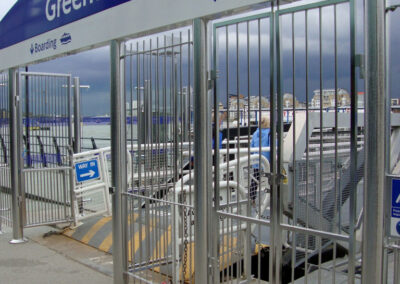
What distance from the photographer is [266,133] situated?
4152 mm

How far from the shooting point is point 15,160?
21.4 ft

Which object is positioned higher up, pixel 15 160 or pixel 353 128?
pixel 353 128

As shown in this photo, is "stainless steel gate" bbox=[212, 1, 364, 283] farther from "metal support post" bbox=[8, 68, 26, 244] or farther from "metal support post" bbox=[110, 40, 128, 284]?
"metal support post" bbox=[8, 68, 26, 244]

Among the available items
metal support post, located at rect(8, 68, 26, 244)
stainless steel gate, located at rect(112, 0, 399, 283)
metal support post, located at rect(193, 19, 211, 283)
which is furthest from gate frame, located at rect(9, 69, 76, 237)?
metal support post, located at rect(193, 19, 211, 283)

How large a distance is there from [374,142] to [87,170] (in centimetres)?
522

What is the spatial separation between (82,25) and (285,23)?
2.57m

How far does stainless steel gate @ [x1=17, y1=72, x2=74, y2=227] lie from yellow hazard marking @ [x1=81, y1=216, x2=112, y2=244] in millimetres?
435

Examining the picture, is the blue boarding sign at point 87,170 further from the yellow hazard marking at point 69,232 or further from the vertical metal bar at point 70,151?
the yellow hazard marking at point 69,232

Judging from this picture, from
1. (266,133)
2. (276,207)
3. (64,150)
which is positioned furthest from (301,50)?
(64,150)

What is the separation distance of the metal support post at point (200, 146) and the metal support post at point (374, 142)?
1271 millimetres

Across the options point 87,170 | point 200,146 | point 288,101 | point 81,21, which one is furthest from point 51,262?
point 288,101

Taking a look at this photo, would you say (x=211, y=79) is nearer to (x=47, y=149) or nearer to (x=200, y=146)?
(x=200, y=146)

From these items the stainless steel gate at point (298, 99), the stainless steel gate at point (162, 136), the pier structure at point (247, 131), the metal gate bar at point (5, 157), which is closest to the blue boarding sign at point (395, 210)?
the pier structure at point (247, 131)

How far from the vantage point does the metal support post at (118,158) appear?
14.4 feet
